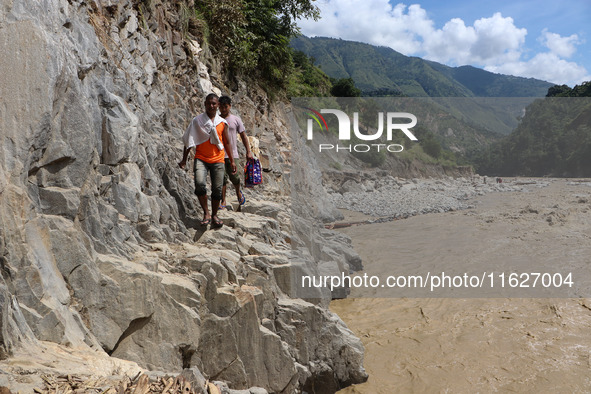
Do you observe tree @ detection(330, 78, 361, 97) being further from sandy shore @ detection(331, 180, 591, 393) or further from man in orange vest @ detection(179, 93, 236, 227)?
man in orange vest @ detection(179, 93, 236, 227)

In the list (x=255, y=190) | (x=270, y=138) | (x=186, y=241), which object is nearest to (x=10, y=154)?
(x=186, y=241)

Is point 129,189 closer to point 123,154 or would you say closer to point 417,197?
point 123,154

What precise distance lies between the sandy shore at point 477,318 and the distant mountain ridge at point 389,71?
103058mm

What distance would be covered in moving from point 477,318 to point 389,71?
470 ft

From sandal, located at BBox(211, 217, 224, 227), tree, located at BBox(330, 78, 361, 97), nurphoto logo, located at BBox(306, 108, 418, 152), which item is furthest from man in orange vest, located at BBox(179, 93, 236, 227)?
tree, located at BBox(330, 78, 361, 97)

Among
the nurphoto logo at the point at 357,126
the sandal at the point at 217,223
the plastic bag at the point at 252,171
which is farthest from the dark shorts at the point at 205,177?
the nurphoto logo at the point at 357,126

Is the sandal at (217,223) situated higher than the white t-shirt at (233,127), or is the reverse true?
the white t-shirt at (233,127)

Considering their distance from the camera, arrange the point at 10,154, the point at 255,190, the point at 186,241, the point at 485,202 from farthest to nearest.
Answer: the point at 485,202, the point at 255,190, the point at 186,241, the point at 10,154

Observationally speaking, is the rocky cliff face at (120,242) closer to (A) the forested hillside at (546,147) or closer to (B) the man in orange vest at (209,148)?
(B) the man in orange vest at (209,148)

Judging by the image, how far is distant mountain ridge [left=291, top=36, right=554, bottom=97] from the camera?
124 m

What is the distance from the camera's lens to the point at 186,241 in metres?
4.61

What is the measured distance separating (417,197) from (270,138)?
10.7 meters

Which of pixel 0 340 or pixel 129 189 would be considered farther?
pixel 129 189

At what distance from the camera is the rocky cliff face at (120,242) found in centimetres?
271
